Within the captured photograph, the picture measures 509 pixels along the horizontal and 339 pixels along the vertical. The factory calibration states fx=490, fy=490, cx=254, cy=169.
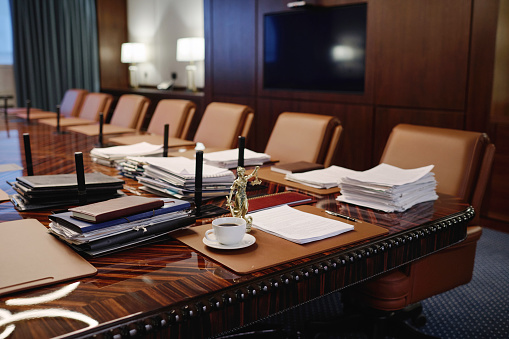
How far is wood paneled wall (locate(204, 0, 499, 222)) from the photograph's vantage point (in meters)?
2.92

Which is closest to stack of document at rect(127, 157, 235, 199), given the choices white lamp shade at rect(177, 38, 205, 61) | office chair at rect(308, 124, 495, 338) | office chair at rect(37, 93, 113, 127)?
office chair at rect(308, 124, 495, 338)

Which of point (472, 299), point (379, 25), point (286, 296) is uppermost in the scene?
point (379, 25)

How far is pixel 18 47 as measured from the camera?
20.2ft

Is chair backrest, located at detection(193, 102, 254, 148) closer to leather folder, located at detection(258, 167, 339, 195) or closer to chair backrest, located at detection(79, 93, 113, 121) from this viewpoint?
leather folder, located at detection(258, 167, 339, 195)

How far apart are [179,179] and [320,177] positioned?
0.47 m

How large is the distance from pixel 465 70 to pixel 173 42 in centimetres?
378

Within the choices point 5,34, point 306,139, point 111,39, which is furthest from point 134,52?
point 306,139

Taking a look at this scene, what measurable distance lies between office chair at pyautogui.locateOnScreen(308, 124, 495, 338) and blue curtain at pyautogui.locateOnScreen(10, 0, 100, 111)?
572 cm

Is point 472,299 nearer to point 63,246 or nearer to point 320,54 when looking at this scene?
point 63,246

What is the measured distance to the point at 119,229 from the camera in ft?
3.16

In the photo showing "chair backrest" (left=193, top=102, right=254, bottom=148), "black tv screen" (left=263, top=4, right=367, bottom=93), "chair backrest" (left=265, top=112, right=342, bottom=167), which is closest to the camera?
"chair backrest" (left=265, top=112, right=342, bottom=167)

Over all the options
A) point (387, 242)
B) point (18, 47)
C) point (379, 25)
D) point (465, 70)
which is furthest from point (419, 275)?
point (18, 47)

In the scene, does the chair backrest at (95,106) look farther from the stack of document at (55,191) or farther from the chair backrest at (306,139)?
the stack of document at (55,191)

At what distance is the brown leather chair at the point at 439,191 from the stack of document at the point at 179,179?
482 millimetres
